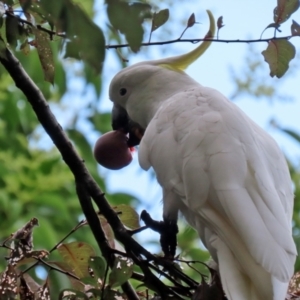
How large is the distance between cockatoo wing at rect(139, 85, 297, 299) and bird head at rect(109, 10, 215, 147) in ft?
0.56

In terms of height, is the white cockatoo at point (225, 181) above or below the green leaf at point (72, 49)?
above

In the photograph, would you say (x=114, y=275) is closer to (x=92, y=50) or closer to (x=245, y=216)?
(x=245, y=216)

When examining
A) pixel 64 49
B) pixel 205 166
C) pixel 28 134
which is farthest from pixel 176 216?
pixel 28 134

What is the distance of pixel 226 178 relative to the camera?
1.45 meters

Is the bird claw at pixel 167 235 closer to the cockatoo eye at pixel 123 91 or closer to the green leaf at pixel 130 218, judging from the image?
the green leaf at pixel 130 218

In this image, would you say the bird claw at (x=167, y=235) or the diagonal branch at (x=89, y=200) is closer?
the diagonal branch at (x=89, y=200)

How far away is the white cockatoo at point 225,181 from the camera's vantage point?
4.35 feet

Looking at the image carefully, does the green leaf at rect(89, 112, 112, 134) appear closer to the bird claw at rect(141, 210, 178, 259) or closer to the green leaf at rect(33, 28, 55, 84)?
the bird claw at rect(141, 210, 178, 259)

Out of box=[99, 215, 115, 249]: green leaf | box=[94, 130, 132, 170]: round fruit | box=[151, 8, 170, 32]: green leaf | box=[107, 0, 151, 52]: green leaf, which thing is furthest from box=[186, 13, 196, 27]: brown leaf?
box=[107, 0, 151, 52]: green leaf

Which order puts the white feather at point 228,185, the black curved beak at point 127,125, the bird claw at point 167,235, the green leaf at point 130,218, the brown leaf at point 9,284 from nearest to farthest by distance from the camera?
1. the brown leaf at point 9,284
2. the white feather at point 228,185
3. the green leaf at point 130,218
4. the bird claw at point 167,235
5. the black curved beak at point 127,125

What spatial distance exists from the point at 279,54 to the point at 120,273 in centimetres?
58

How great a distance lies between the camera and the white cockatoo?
52.2 inches

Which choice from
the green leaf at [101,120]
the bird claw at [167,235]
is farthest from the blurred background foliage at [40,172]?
the bird claw at [167,235]

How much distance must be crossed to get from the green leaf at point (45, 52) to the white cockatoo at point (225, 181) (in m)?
0.42
